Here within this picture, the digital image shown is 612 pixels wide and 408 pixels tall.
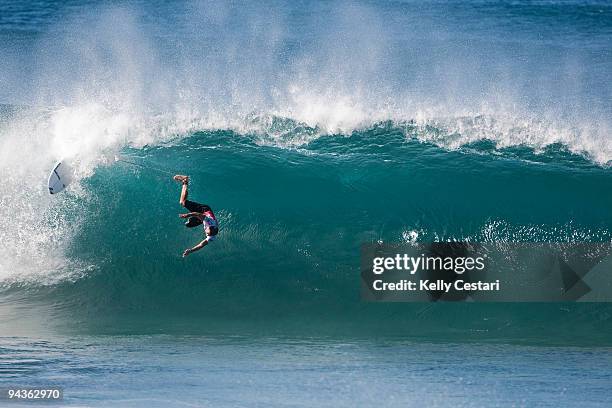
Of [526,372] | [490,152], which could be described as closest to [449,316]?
[526,372]

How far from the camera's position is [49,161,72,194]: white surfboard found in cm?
1117

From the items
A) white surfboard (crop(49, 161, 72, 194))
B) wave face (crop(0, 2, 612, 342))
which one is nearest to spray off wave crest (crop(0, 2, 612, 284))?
wave face (crop(0, 2, 612, 342))

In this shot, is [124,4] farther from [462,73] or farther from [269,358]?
[269,358]

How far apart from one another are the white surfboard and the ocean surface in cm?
24

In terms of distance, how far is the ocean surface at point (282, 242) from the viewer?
873 cm

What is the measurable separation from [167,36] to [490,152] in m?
12.7

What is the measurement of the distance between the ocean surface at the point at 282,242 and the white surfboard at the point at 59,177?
0.80ft

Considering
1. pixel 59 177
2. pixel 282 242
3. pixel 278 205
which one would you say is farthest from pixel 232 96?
pixel 59 177

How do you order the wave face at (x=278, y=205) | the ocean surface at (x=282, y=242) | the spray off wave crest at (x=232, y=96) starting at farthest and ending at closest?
the spray off wave crest at (x=232, y=96) → the wave face at (x=278, y=205) → the ocean surface at (x=282, y=242)

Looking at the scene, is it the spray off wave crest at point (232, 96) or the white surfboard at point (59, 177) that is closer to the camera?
the white surfboard at point (59, 177)

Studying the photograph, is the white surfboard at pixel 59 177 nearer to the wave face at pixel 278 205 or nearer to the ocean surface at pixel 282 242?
the ocean surface at pixel 282 242

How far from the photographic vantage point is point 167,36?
23500 millimetres

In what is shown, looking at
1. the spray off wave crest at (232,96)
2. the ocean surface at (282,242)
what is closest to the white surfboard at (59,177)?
the ocean surface at (282,242)

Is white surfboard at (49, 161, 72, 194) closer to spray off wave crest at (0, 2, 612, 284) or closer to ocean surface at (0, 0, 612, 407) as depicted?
ocean surface at (0, 0, 612, 407)
